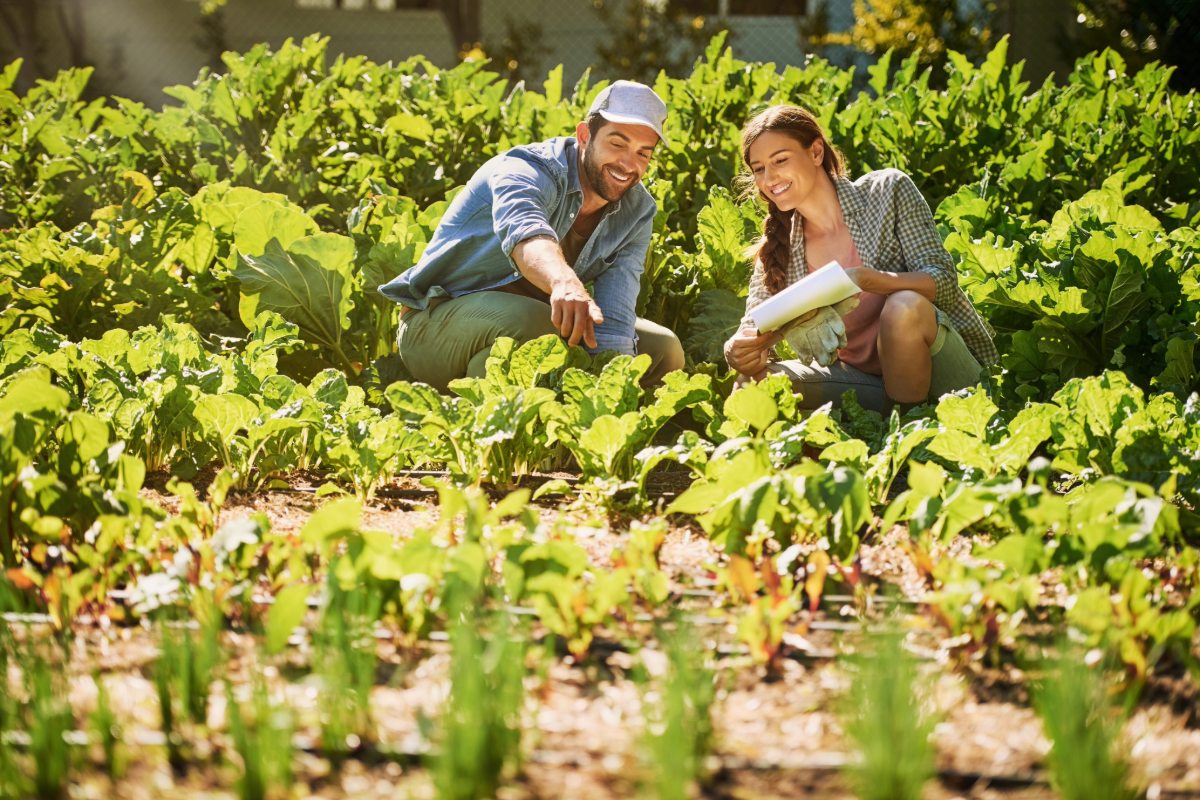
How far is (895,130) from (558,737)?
13.2ft

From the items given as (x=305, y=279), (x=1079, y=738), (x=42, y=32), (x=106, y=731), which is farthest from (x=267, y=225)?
(x=42, y=32)

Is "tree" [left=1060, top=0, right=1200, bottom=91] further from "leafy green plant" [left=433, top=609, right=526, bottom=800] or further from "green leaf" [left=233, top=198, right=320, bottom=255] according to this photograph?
"leafy green plant" [left=433, top=609, right=526, bottom=800]

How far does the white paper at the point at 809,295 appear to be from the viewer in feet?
11.3

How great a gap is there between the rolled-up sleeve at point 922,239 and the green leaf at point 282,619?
2.40 metres

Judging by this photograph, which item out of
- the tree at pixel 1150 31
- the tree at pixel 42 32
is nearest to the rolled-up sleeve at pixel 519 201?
the tree at pixel 1150 31

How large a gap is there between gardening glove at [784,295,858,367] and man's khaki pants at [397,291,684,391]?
0.55 m

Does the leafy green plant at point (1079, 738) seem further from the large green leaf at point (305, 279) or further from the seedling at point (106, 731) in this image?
the large green leaf at point (305, 279)

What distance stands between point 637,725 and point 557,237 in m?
2.20

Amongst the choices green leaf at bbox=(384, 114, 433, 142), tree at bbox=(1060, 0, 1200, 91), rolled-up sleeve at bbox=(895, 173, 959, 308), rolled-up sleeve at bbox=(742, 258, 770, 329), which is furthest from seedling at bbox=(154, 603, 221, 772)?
tree at bbox=(1060, 0, 1200, 91)

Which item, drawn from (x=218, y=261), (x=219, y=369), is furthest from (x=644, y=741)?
(x=218, y=261)

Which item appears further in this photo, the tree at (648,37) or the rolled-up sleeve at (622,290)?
the tree at (648,37)

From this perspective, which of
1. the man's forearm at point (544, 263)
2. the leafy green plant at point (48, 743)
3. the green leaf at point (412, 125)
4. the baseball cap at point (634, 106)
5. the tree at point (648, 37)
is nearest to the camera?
the leafy green plant at point (48, 743)

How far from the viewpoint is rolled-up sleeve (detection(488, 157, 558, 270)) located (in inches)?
144

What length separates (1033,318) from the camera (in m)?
3.97
